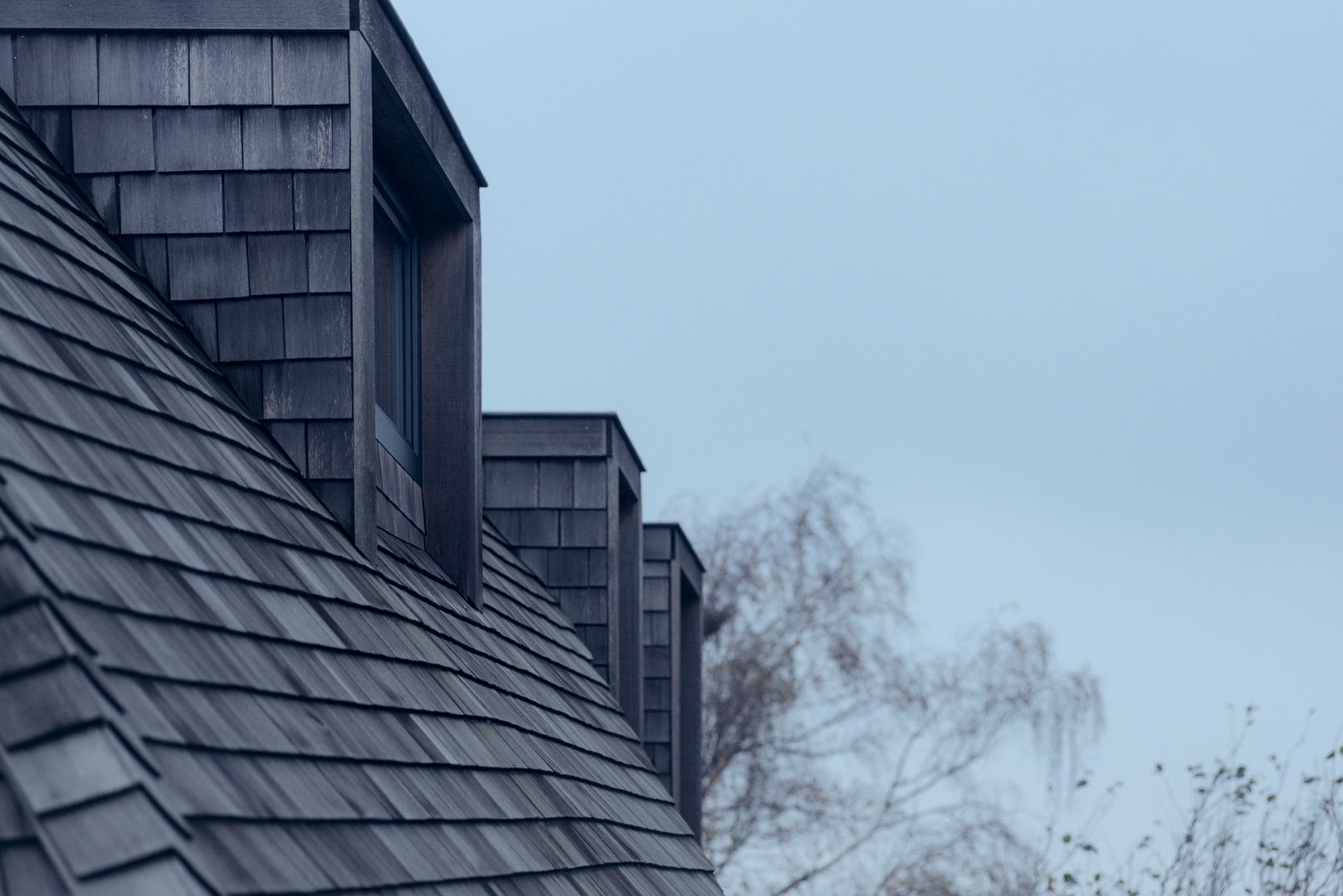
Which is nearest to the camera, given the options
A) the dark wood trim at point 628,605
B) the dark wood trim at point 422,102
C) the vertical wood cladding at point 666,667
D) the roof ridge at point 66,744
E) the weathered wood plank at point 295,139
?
the roof ridge at point 66,744

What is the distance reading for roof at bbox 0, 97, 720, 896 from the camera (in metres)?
2.24

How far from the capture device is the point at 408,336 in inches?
246

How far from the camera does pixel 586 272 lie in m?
50.2

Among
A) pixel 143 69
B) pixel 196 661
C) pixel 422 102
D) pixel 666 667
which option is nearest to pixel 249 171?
pixel 143 69

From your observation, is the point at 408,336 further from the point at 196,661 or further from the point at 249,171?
the point at 196,661

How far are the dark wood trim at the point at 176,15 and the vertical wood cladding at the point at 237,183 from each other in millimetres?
35

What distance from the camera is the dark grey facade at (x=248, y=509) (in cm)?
241

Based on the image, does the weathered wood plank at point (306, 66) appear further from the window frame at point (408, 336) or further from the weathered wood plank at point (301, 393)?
the window frame at point (408, 336)

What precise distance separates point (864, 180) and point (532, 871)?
7294 centimetres

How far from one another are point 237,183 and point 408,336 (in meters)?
1.57

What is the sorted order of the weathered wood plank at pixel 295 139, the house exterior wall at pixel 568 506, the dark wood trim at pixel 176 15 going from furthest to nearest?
the house exterior wall at pixel 568 506, the weathered wood plank at pixel 295 139, the dark wood trim at pixel 176 15

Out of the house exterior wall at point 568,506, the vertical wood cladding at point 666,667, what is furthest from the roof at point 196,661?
the vertical wood cladding at point 666,667

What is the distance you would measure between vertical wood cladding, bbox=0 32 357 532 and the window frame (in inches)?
48.1

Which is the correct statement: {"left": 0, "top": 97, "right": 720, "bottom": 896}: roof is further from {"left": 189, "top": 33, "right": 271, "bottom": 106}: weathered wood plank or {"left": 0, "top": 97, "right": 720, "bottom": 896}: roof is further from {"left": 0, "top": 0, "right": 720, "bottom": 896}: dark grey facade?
{"left": 189, "top": 33, "right": 271, "bottom": 106}: weathered wood plank
